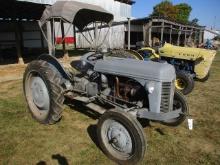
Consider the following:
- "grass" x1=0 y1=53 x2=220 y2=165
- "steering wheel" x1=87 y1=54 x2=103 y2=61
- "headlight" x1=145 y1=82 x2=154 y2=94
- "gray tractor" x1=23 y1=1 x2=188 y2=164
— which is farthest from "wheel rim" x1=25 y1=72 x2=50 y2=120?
"headlight" x1=145 y1=82 x2=154 y2=94

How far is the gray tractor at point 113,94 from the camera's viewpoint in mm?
3367

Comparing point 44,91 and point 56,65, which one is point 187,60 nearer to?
point 56,65

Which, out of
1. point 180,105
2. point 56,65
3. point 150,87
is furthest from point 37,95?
point 180,105

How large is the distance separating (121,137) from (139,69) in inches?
41.5

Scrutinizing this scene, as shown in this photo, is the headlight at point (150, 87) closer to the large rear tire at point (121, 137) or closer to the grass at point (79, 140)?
the large rear tire at point (121, 137)

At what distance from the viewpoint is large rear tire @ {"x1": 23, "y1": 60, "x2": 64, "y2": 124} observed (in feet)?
13.7

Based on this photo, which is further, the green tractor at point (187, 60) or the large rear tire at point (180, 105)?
the green tractor at point (187, 60)

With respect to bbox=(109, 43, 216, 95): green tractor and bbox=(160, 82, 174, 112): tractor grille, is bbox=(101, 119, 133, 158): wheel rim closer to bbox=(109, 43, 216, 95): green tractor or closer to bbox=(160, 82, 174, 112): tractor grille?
bbox=(160, 82, 174, 112): tractor grille

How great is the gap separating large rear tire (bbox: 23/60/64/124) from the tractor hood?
0.86 meters

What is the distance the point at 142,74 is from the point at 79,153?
5.03ft

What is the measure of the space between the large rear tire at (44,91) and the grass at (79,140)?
22 cm

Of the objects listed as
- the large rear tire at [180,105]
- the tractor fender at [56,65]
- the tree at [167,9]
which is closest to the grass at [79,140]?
the large rear tire at [180,105]

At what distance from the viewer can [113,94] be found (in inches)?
164

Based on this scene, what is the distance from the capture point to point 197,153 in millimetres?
3748
